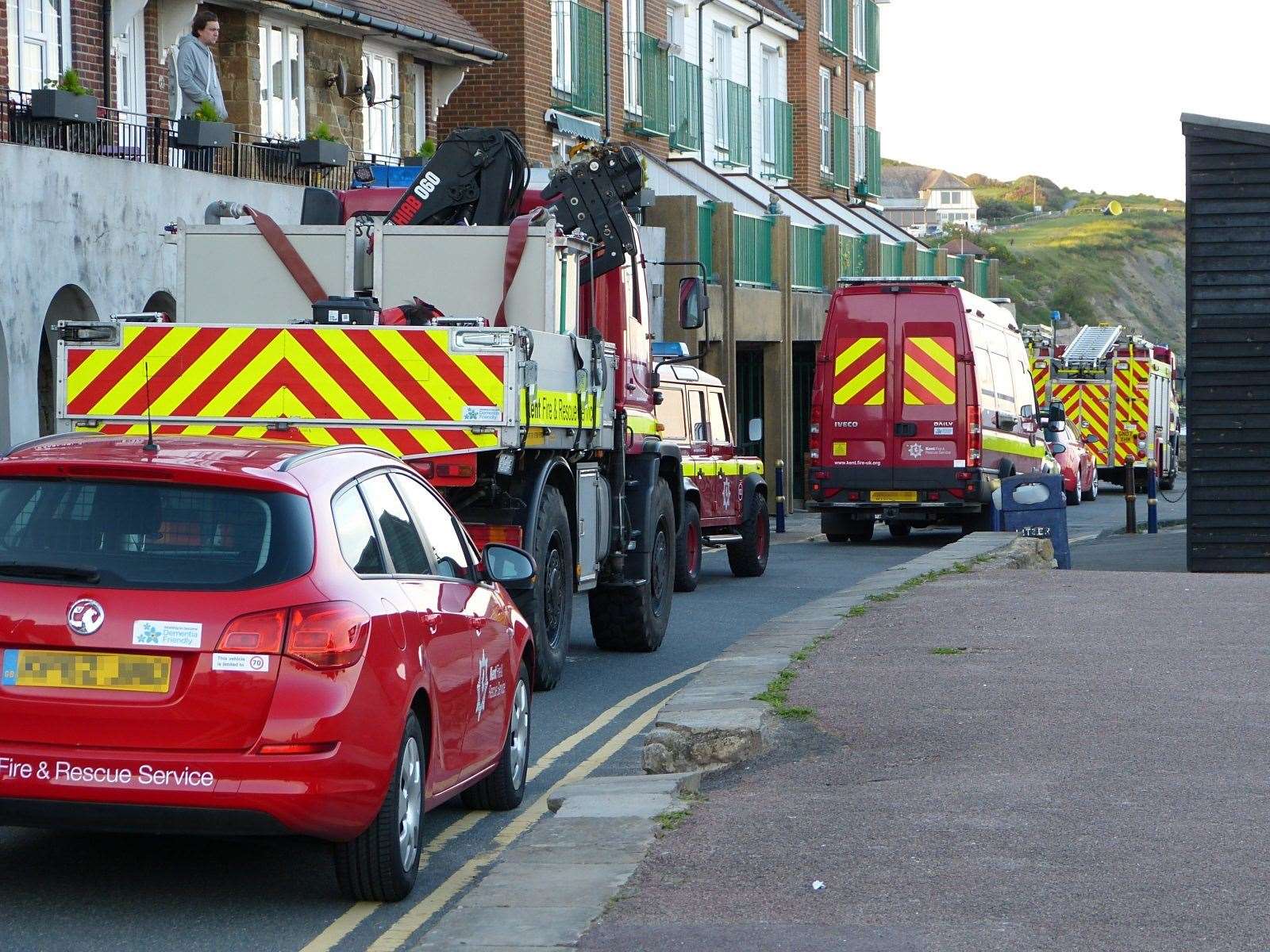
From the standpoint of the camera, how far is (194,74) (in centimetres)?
2083

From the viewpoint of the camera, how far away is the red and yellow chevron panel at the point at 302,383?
35.9 feet

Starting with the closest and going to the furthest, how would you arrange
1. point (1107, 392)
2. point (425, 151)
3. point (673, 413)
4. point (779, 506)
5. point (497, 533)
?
1. point (497, 533)
2. point (673, 413)
3. point (425, 151)
4. point (779, 506)
5. point (1107, 392)

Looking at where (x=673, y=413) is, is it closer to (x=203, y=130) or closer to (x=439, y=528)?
(x=203, y=130)

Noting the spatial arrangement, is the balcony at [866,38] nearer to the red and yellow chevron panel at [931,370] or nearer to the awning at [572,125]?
the awning at [572,125]

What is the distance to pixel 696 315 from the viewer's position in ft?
50.7

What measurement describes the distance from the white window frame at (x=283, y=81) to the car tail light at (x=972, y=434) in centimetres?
853

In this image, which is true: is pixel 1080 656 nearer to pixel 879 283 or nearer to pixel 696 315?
pixel 696 315

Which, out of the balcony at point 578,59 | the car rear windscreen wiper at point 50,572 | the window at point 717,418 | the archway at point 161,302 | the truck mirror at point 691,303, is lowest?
the car rear windscreen wiper at point 50,572

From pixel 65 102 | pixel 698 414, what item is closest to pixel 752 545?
pixel 698 414

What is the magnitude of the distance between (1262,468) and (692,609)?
6.51m

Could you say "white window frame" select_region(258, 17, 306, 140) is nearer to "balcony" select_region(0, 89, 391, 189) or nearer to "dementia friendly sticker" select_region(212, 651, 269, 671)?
"balcony" select_region(0, 89, 391, 189)

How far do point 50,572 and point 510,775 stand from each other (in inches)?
101

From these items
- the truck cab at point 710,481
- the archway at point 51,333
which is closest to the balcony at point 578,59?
the truck cab at point 710,481

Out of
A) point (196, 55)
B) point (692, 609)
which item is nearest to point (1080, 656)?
point (692, 609)
